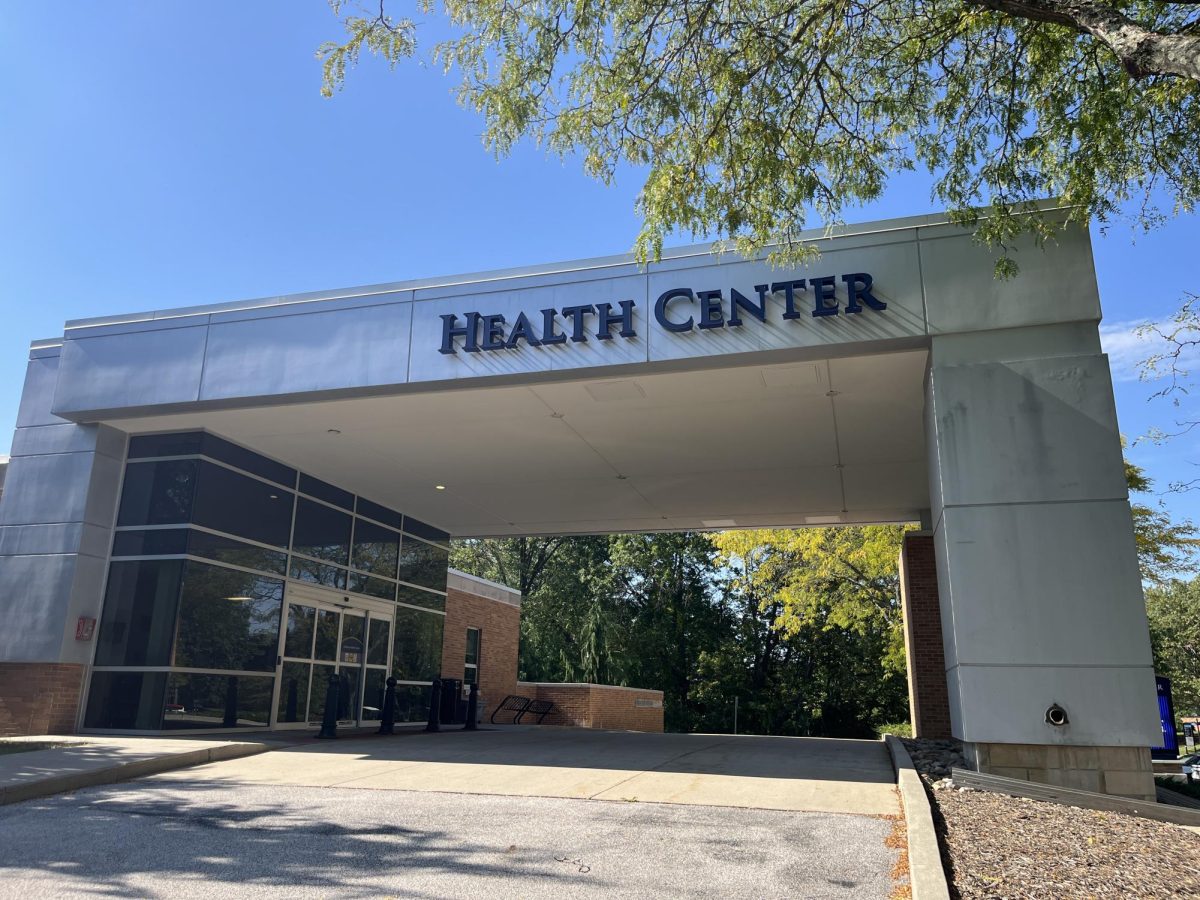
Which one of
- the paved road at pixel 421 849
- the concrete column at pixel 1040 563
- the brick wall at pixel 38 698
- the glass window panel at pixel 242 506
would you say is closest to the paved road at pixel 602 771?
the paved road at pixel 421 849

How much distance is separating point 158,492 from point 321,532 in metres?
3.35

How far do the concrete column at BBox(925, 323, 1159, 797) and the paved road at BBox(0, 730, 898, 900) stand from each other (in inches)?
62.5

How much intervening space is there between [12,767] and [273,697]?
5.95 m

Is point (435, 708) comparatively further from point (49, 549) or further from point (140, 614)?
point (49, 549)

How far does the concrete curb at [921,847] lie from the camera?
4770mm

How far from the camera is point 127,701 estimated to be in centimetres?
1274

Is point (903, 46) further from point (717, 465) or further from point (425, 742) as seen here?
point (425, 742)

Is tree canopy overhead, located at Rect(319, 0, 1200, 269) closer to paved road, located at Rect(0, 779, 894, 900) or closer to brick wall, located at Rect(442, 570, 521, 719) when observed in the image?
paved road, located at Rect(0, 779, 894, 900)

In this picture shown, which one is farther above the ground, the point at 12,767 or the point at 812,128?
the point at 812,128

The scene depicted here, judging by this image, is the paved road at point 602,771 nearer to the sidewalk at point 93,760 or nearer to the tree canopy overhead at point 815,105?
the sidewalk at point 93,760

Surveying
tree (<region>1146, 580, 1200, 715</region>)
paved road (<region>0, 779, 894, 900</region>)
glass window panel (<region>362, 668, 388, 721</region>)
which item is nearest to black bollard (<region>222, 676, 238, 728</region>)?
glass window panel (<region>362, 668, 388, 721</region>)

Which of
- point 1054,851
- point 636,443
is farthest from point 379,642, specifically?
point 1054,851

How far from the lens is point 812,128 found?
955 cm

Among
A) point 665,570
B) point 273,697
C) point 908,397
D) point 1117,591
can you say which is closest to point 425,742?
point 273,697
